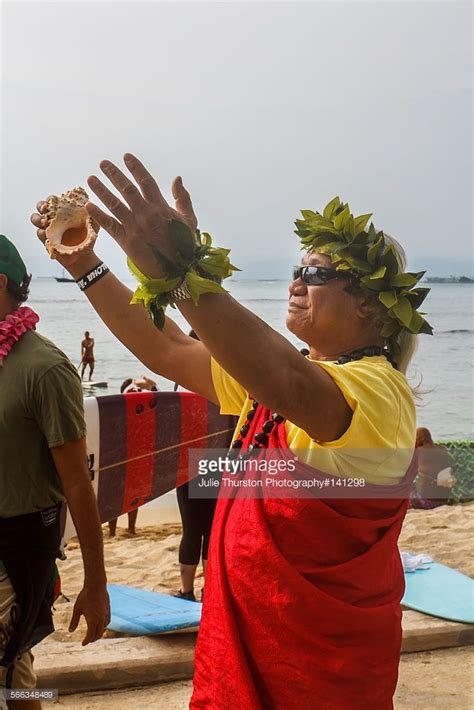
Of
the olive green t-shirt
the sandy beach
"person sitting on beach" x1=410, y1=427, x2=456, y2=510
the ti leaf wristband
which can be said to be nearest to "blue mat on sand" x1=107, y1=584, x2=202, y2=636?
the sandy beach

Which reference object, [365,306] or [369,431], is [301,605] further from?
[365,306]

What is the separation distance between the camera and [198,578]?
5.81 m

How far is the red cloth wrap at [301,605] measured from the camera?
1930 millimetres

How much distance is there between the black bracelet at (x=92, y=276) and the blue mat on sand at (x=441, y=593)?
10.3 feet

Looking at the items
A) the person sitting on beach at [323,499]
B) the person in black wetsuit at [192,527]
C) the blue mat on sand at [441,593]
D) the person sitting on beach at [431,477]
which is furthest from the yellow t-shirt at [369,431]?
the person sitting on beach at [431,477]

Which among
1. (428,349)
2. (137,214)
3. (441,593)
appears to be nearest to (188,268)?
(137,214)

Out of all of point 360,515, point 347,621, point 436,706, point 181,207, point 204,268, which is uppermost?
point 181,207

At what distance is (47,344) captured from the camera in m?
2.66

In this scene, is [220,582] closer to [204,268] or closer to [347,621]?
[347,621]

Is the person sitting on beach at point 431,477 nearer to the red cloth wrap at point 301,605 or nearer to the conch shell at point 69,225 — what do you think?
the red cloth wrap at point 301,605

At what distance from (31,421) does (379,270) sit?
1209mm

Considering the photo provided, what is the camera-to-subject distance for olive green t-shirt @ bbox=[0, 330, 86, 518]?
253 cm

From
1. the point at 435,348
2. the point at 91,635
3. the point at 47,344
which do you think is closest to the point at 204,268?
the point at 47,344

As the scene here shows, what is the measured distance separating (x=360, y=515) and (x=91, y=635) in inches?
46.9
